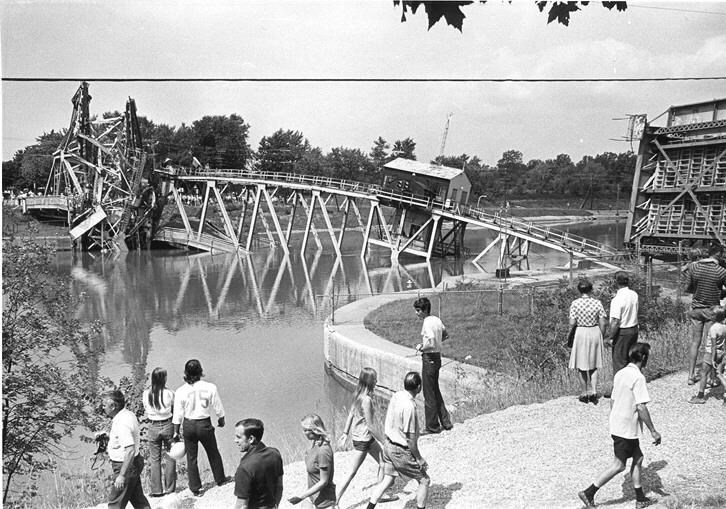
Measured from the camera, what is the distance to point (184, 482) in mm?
8562

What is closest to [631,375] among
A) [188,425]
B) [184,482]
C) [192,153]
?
[188,425]

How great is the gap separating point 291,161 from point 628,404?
75487 millimetres

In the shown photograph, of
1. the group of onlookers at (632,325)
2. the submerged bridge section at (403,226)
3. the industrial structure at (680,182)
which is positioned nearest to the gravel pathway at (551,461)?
the group of onlookers at (632,325)

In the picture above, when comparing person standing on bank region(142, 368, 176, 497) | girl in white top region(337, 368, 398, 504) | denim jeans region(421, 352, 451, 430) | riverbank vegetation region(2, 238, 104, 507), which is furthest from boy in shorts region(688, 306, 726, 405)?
riverbank vegetation region(2, 238, 104, 507)

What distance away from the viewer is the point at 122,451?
6051 millimetres

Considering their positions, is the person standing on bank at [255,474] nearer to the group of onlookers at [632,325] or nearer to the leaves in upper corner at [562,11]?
the leaves in upper corner at [562,11]

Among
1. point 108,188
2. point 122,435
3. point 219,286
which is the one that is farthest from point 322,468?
point 108,188

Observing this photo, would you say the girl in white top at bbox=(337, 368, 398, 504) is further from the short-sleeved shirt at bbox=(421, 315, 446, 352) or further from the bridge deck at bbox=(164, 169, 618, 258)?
the bridge deck at bbox=(164, 169, 618, 258)

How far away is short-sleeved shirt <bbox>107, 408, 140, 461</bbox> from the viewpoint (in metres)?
6.01

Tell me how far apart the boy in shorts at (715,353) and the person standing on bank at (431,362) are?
315 centimetres

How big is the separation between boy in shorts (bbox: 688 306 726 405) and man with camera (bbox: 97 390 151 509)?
6.60 metres

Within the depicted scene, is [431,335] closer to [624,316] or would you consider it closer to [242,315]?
[624,316]

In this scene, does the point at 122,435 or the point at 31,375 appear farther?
the point at 31,375

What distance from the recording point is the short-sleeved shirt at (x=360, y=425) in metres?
6.32
